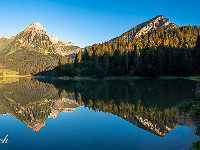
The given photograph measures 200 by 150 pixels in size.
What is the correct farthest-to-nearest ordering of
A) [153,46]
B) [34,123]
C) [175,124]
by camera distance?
1. [153,46]
2. [34,123]
3. [175,124]

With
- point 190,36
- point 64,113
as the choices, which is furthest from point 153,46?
point 64,113

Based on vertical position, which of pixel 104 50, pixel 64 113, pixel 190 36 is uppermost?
pixel 190 36

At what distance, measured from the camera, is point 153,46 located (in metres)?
124

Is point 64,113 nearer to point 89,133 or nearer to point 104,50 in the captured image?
point 89,133

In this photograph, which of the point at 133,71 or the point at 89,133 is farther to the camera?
the point at 133,71

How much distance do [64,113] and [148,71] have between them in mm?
91333

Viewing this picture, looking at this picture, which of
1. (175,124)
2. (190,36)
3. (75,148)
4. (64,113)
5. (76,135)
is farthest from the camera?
(190,36)

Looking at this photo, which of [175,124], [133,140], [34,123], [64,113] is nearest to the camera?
[133,140]

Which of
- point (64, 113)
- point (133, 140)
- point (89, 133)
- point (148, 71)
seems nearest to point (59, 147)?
point (89, 133)

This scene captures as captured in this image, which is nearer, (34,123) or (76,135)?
(76,135)

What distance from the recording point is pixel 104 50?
125312 mm

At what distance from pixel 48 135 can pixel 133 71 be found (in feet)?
331

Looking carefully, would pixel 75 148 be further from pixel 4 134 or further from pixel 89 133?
pixel 4 134

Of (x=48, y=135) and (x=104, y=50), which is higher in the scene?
(x=104, y=50)
